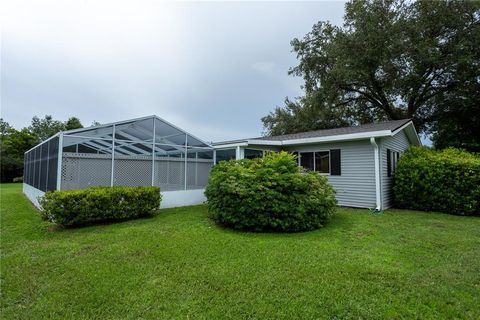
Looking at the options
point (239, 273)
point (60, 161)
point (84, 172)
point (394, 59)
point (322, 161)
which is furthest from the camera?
point (394, 59)

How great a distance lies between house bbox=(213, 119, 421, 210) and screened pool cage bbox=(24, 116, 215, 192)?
180cm

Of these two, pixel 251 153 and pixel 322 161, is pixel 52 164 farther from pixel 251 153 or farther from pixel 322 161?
pixel 322 161

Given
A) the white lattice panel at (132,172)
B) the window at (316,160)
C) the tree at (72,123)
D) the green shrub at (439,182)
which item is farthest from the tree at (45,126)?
the green shrub at (439,182)

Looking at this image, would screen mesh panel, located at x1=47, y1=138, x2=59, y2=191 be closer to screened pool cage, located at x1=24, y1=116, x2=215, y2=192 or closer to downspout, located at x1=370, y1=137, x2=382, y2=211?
screened pool cage, located at x1=24, y1=116, x2=215, y2=192

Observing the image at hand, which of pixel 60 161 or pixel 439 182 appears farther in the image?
pixel 439 182

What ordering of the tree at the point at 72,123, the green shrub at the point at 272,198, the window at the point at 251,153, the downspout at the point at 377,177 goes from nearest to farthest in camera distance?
1. the green shrub at the point at 272,198
2. the downspout at the point at 377,177
3. the window at the point at 251,153
4. the tree at the point at 72,123

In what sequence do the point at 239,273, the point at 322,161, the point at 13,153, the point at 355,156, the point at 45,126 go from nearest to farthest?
the point at 239,273 < the point at 355,156 < the point at 322,161 < the point at 13,153 < the point at 45,126

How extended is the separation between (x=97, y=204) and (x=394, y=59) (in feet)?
58.6

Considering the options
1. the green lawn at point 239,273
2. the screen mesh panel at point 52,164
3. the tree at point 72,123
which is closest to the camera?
the green lawn at point 239,273

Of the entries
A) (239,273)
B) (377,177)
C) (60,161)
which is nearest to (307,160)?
(377,177)

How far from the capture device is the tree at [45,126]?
33.5 meters

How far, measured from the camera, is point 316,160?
1034cm

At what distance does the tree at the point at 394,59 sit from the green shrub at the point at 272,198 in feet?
41.4

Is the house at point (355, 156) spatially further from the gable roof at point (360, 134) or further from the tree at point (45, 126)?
the tree at point (45, 126)
